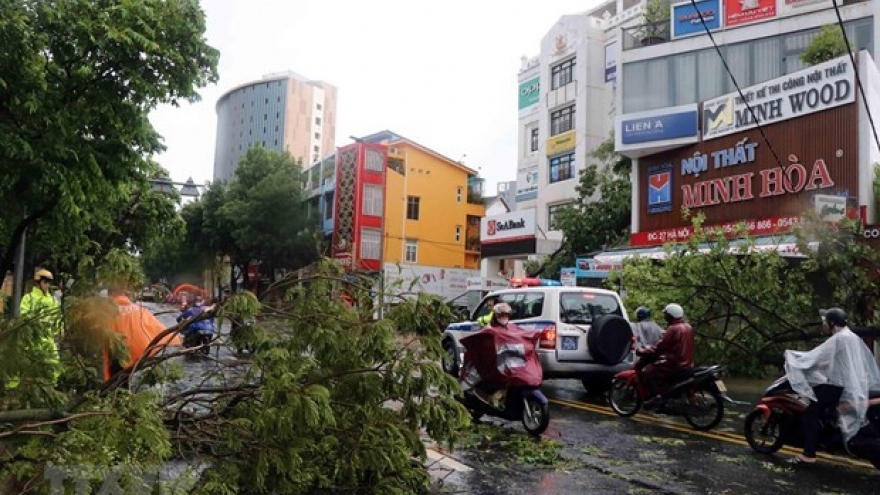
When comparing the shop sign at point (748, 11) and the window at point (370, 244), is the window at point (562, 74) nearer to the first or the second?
the shop sign at point (748, 11)

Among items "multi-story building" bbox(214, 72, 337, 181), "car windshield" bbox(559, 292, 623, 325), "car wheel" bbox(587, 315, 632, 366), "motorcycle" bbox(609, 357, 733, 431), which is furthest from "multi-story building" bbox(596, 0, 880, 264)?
"multi-story building" bbox(214, 72, 337, 181)

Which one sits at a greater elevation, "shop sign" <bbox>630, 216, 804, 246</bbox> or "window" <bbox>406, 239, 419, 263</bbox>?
"window" <bbox>406, 239, 419, 263</bbox>

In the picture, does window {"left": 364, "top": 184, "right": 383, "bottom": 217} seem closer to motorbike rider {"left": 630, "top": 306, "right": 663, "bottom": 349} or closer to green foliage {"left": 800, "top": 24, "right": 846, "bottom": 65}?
green foliage {"left": 800, "top": 24, "right": 846, "bottom": 65}

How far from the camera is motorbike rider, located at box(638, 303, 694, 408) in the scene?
28.3 feet

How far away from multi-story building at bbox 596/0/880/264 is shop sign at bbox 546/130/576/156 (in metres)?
11.4

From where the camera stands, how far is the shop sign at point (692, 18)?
889 inches

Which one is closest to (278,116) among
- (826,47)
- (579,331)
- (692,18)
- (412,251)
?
(412,251)

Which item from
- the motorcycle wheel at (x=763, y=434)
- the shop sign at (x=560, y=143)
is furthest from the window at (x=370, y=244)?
the motorcycle wheel at (x=763, y=434)

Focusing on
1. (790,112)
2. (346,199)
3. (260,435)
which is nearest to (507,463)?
(260,435)

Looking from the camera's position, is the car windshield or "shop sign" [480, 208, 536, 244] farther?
"shop sign" [480, 208, 536, 244]

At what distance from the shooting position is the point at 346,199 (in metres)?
45.2

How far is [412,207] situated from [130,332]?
41195 mm

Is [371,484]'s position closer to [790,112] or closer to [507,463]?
[507,463]

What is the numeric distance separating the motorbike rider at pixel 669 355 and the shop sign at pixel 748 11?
56.8 ft
